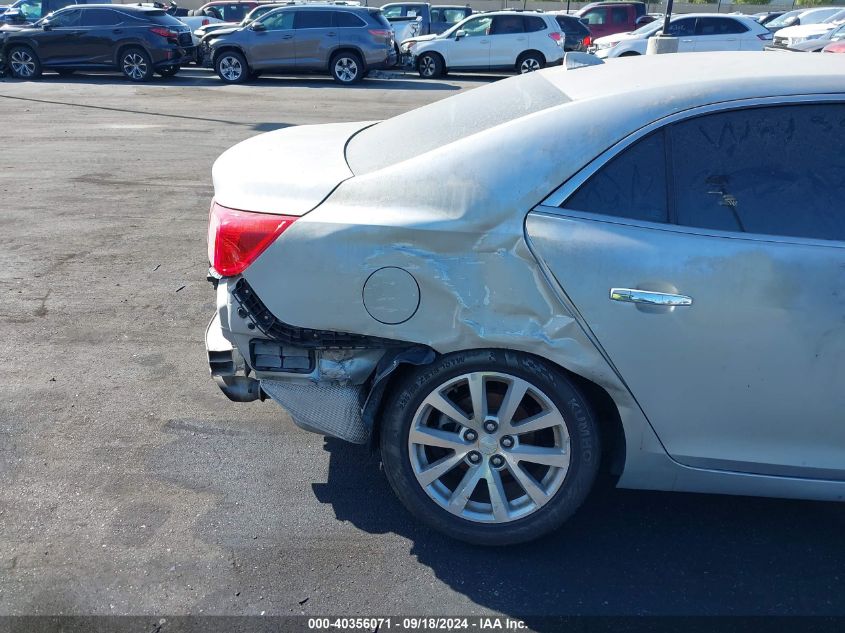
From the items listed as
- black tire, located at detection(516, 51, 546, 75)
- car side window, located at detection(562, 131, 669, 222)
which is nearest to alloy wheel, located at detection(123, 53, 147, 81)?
black tire, located at detection(516, 51, 546, 75)

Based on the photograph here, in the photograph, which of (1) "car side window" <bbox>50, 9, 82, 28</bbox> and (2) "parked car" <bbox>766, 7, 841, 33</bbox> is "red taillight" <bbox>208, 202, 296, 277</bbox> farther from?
(2) "parked car" <bbox>766, 7, 841, 33</bbox>

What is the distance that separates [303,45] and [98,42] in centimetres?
481

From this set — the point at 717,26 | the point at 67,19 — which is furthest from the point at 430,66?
the point at 67,19

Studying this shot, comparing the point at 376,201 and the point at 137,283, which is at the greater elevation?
the point at 376,201

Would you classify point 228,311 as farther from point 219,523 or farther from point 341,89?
point 341,89

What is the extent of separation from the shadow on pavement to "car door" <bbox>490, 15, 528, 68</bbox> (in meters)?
19.2

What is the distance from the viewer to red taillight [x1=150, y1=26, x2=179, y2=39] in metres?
19.0

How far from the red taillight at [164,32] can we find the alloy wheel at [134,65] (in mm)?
671

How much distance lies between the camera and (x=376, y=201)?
296 centimetres

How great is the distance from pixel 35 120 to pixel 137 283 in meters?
8.80

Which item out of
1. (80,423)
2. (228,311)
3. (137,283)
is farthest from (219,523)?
(137,283)

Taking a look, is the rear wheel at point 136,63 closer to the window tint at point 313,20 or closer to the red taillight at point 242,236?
the window tint at point 313,20

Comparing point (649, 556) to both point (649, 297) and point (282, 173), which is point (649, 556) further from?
point (282, 173)

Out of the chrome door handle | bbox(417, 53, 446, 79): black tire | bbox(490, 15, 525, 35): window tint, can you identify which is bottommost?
bbox(417, 53, 446, 79): black tire
